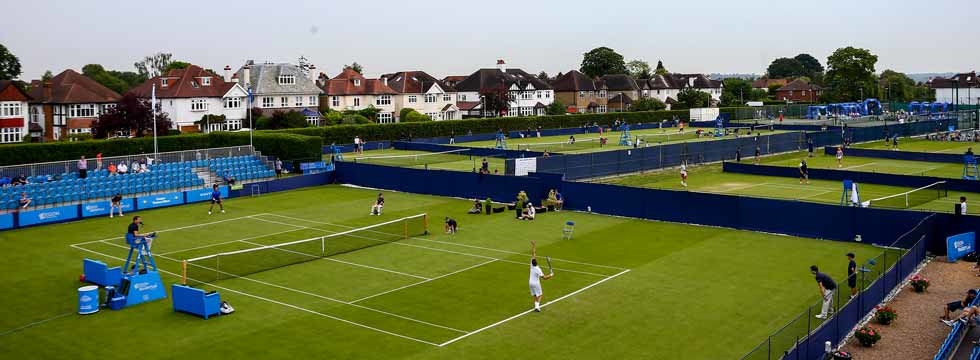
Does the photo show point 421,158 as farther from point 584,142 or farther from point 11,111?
point 11,111

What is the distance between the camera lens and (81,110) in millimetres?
91500

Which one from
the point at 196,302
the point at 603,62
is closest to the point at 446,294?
the point at 196,302

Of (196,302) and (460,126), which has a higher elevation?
(460,126)

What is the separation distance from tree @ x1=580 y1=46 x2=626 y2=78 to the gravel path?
149427 millimetres

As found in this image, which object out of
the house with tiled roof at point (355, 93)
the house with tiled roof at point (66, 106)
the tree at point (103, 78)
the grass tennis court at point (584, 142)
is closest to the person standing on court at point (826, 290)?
the grass tennis court at point (584, 142)

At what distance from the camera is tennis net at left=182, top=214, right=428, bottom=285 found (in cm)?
3052

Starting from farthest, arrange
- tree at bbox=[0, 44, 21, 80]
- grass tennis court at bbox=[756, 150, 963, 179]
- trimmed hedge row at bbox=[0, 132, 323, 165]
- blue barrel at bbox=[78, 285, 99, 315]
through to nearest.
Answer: tree at bbox=[0, 44, 21, 80]
grass tennis court at bbox=[756, 150, 963, 179]
trimmed hedge row at bbox=[0, 132, 323, 165]
blue barrel at bbox=[78, 285, 99, 315]

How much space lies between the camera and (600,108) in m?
151

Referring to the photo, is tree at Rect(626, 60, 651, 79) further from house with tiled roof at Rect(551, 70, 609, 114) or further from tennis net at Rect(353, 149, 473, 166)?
tennis net at Rect(353, 149, 473, 166)

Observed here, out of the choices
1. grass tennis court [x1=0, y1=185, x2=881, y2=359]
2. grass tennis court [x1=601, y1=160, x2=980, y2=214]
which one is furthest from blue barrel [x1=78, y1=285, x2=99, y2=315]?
grass tennis court [x1=601, y1=160, x2=980, y2=214]

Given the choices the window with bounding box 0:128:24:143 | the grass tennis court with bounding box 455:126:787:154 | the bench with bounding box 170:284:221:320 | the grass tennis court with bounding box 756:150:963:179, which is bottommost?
the bench with bounding box 170:284:221:320

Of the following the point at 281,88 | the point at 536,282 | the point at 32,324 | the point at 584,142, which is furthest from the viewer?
the point at 281,88

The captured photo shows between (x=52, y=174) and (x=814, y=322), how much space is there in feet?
145

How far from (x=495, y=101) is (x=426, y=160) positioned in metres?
54.6
